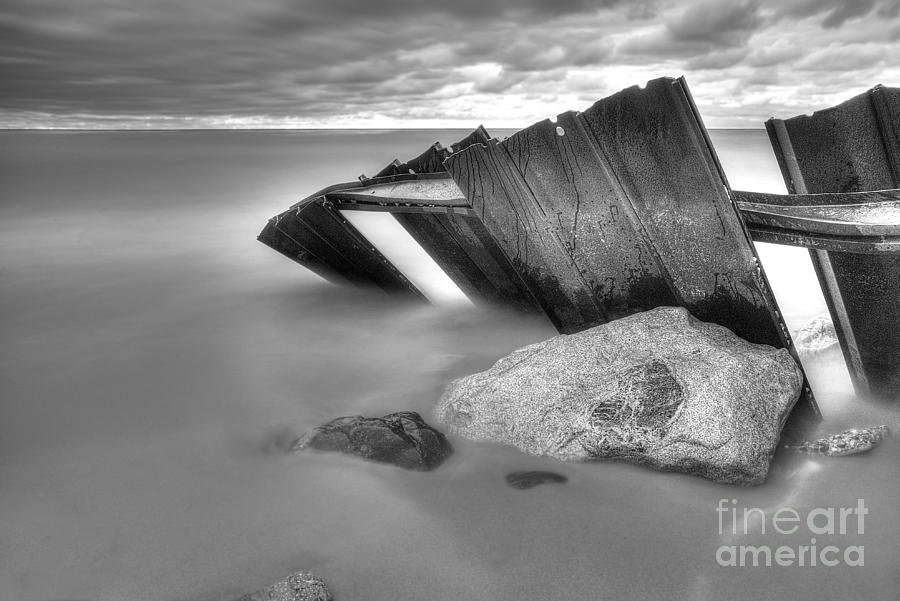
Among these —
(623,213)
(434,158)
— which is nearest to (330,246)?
(434,158)

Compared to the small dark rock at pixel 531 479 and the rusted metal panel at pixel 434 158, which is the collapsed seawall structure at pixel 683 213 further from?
the small dark rock at pixel 531 479

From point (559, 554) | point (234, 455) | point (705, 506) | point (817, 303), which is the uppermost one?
point (234, 455)

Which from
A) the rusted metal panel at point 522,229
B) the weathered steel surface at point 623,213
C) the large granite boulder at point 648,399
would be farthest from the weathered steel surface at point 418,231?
the large granite boulder at point 648,399

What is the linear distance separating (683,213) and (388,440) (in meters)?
2.38

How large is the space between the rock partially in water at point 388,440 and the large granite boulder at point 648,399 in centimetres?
31

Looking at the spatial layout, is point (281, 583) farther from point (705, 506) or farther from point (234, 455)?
point (705, 506)

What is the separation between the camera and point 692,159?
12.0 feet

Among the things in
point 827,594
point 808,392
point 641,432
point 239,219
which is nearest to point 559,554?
point 641,432

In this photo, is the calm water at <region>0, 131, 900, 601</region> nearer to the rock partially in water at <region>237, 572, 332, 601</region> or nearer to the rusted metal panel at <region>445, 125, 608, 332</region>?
the rock partially in water at <region>237, 572, 332, 601</region>

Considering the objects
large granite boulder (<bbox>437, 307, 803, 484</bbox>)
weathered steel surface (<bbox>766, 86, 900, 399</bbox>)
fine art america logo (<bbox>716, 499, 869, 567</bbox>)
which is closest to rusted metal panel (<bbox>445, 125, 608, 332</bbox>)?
large granite boulder (<bbox>437, 307, 803, 484</bbox>)

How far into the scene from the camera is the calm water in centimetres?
305

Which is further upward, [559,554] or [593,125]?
[593,125]

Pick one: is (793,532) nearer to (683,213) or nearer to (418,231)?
(683,213)

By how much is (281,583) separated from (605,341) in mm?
2509
